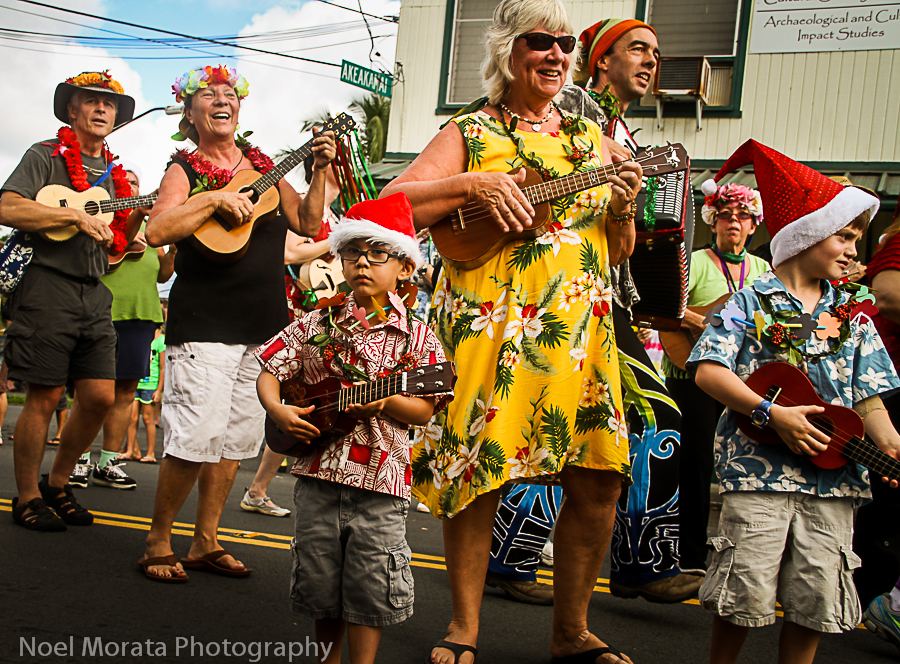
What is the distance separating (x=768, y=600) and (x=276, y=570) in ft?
7.85

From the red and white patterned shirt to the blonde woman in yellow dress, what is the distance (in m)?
0.28

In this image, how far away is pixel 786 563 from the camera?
8.90 feet

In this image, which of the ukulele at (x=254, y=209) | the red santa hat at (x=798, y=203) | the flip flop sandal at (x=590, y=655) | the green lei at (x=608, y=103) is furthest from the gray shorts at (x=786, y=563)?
the ukulele at (x=254, y=209)

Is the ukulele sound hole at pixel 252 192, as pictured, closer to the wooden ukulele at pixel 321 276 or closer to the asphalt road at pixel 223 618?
the asphalt road at pixel 223 618

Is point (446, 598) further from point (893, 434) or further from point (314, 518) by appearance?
point (893, 434)

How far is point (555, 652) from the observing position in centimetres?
301

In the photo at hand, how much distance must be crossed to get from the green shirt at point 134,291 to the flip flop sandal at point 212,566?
9.95ft

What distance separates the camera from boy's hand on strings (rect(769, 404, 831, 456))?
2.64 metres

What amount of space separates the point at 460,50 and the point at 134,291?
8.11m

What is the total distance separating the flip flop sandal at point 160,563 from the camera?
368cm

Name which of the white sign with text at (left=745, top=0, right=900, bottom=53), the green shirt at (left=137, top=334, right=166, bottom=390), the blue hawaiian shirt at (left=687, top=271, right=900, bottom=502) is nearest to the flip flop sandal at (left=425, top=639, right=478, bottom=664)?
the blue hawaiian shirt at (left=687, top=271, right=900, bottom=502)

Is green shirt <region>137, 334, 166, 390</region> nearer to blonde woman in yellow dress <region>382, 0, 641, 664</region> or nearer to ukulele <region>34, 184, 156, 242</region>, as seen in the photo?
ukulele <region>34, 184, 156, 242</region>

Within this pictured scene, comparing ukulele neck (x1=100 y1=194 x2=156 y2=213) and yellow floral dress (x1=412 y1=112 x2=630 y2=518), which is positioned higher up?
ukulele neck (x1=100 y1=194 x2=156 y2=213)

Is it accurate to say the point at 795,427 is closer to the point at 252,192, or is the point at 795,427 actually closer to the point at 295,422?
the point at 295,422
